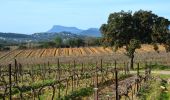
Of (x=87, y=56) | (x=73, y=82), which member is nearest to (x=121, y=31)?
(x=73, y=82)

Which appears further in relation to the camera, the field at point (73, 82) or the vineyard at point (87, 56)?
the vineyard at point (87, 56)

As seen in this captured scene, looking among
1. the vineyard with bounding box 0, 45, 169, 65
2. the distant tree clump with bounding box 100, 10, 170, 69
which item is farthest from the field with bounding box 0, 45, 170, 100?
the vineyard with bounding box 0, 45, 169, 65

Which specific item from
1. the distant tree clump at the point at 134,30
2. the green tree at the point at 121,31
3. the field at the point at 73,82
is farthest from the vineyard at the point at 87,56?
the green tree at the point at 121,31

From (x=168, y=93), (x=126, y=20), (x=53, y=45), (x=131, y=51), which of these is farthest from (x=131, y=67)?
(x=53, y=45)

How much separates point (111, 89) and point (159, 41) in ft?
87.5

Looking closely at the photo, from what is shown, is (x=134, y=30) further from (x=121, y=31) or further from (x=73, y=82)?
(x=73, y=82)

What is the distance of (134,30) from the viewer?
5459cm

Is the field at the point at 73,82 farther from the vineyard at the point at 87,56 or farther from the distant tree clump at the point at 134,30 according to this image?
the vineyard at the point at 87,56

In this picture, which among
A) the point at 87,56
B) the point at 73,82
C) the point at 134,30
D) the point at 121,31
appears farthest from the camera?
the point at 87,56

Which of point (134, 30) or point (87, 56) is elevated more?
point (134, 30)

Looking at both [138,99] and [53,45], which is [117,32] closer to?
[138,99]

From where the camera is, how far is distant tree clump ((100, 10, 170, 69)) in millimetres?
54031

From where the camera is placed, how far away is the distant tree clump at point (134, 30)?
2127 inches

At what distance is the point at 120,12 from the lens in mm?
Result: 54688
